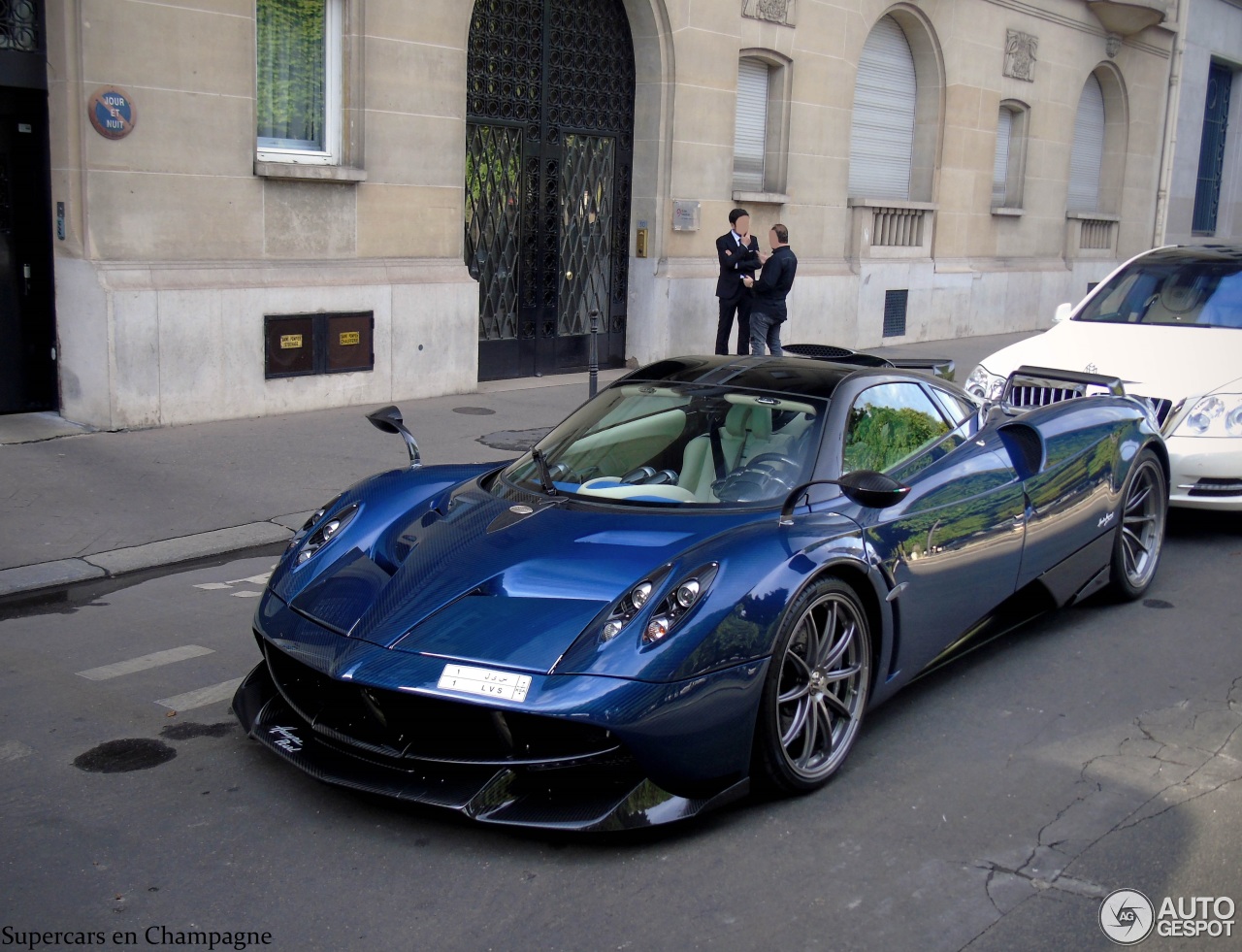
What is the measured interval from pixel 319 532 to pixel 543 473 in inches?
34.8

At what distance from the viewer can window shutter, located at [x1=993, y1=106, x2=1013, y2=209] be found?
2150 centimetres

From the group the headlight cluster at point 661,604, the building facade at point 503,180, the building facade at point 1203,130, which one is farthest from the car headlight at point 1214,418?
the building facade at point 1203,130

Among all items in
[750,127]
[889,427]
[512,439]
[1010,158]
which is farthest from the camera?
[1010,158]

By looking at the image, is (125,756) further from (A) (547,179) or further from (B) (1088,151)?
(B) (1088,151)

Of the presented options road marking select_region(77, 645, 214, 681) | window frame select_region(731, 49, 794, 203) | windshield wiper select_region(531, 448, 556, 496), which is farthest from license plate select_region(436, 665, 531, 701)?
window frame select_region(731, 49, 794, 203)

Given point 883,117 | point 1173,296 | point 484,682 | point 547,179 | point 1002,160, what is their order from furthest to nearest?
point 1002,160
point 883,117
point 547,179
point 1173,296
point 484,682

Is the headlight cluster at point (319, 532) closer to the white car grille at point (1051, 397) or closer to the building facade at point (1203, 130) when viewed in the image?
the white car grille at point (1051, 397)

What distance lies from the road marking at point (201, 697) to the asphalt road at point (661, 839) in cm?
1

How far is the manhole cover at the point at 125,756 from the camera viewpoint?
445cm

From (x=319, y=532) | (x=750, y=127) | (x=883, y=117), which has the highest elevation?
(x=883, y=117)

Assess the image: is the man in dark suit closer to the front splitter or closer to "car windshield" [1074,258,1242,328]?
"car windshield" [1074,258,1242,328]

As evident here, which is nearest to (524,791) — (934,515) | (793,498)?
(793,498)

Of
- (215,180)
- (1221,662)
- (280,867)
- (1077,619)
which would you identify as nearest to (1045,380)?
(1077,619)

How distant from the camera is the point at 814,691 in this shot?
433 cm
